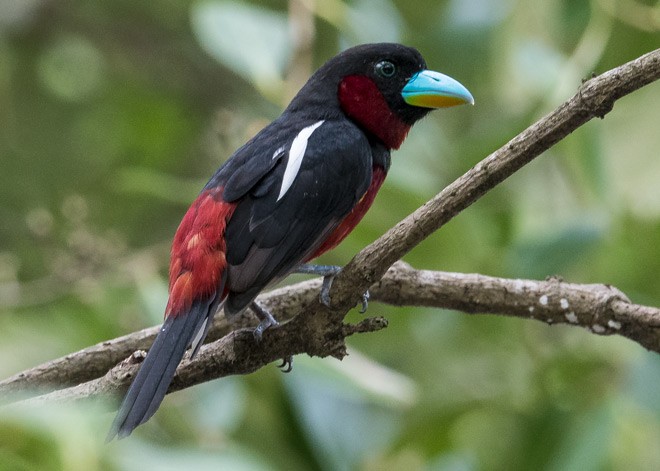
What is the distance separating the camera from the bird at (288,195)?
2.27 meters

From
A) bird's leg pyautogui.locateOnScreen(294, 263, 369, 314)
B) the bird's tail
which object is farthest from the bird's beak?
the bird's tail

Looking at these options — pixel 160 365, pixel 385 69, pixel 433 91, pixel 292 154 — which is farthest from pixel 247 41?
pixel 160 365

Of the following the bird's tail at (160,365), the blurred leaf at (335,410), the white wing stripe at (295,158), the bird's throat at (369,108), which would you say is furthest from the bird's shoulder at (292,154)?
the blurred leaf at (335,410)

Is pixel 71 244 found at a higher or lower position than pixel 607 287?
higher

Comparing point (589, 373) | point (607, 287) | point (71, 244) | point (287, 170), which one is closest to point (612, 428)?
point (589, 373)

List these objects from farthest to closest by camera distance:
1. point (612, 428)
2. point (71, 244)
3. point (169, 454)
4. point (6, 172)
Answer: point (6, 172)
point (71, 244)
point (612, 428)
point (169, 454)

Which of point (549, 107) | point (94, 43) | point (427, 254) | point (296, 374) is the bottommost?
point (296, 374)

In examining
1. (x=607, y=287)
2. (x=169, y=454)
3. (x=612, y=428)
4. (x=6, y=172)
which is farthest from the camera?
(x=6, y=172)

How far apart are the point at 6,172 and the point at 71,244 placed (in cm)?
160

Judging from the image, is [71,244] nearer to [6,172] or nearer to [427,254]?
[427,254]

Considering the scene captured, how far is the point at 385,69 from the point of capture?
294cm

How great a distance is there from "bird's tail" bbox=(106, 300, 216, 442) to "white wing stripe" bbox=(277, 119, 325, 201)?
0.38 metres

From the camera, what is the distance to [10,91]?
505 cm

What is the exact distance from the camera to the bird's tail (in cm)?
202
